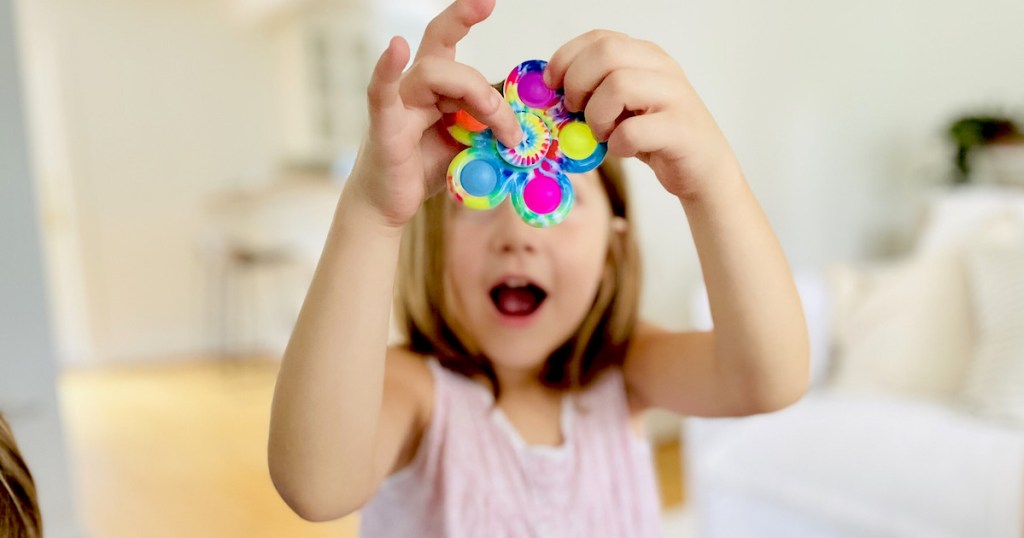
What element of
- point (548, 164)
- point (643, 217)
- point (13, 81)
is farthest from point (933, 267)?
point (13, 81)

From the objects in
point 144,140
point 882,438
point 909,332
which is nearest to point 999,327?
point 909,332

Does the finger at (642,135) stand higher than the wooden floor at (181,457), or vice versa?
the finger at (642,135)

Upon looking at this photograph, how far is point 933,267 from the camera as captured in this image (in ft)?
4.21

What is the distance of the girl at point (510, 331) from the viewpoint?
32 centimetres

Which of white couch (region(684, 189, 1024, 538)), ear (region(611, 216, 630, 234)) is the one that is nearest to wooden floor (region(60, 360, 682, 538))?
white couch (region(684, 189, 1024, 538))

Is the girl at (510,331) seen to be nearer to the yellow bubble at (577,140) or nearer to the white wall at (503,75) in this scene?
the yellow bubble at (577,140)

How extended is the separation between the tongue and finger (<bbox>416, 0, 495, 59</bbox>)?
0.68 feet

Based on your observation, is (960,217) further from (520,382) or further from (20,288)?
(20,288)

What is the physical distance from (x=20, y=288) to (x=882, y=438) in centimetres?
114

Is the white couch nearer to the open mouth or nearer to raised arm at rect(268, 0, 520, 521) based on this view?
the open mouth

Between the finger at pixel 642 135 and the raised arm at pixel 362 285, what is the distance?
43mm

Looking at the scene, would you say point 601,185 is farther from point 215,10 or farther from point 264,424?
point 215,10

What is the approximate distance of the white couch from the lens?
3.31ft

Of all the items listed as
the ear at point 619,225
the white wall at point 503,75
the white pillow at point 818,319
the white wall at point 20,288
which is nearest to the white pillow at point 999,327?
the white pillow at point 818,319
